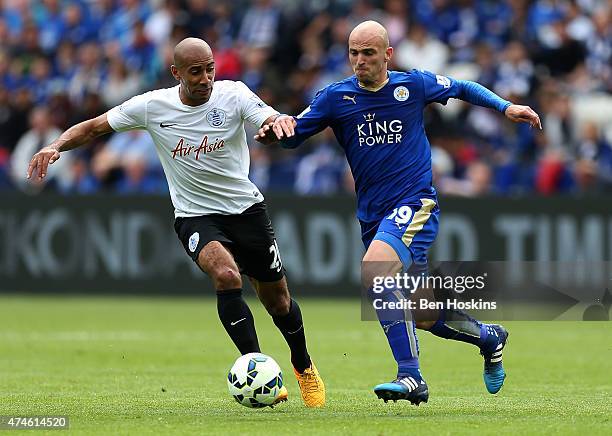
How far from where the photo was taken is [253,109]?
30.6 feet

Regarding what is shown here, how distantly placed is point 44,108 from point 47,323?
6778 millimetres

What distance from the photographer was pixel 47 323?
56.3ft

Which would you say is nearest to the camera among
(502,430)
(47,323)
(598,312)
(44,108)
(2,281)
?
(502,430)

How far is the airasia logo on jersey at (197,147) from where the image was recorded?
939 cm

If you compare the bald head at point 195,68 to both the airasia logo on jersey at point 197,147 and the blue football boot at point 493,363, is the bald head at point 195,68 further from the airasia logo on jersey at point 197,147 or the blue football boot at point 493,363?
the blue football boot at point 493,363

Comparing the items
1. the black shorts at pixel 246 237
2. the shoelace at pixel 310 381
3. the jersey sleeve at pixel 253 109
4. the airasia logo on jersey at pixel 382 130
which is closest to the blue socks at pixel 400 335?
the shoelace at pixel 310 381

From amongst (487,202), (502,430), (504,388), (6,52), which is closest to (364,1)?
(487,202)

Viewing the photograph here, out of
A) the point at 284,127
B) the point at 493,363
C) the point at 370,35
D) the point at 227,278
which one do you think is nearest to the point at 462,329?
the point at 493,363

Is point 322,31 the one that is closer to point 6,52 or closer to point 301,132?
point 6,52

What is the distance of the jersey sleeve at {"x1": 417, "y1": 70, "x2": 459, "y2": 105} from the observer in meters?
9.33

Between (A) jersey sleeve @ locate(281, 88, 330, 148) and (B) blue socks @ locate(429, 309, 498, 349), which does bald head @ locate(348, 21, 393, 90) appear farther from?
(B) blue socks @ locate(429, 309, 498, 349)

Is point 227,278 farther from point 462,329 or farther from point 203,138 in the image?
point 462,329

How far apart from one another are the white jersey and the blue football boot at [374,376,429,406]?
1.84m

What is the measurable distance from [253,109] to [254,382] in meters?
1.99
